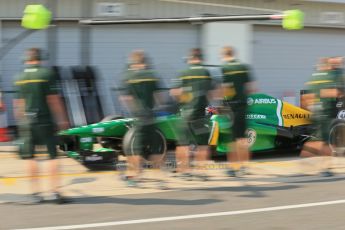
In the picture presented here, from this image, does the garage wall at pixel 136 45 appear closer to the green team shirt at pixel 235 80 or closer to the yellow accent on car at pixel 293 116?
the yellow accent on car at pixel 293 116

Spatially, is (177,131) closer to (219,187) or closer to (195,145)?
(195,145)

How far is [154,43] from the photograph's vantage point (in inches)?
625

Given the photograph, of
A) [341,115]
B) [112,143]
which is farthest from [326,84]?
[112,143]

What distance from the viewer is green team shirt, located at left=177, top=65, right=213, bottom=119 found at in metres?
7.93

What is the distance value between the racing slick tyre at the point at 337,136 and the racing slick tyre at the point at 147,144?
309 cm

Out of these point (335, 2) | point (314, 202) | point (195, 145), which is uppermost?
point (335, 2)

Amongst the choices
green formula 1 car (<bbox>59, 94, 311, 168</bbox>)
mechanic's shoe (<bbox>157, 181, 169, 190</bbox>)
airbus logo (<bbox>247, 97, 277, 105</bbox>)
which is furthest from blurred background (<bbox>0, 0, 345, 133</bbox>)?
mechanic's shoe (<bbox>157, 181, 169, 190</bbox>)

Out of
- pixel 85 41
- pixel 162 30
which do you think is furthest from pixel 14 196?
pixel 162 30

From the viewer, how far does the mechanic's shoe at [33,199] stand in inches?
263

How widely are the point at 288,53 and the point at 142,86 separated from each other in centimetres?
1171

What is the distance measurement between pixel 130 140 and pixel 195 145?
124cm

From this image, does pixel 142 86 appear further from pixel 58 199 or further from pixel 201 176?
pixel 58 199

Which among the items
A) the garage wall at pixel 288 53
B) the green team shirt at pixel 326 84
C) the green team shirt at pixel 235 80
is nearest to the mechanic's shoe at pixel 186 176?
the green team shirt at pixel 235 80

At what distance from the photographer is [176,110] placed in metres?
8.70
